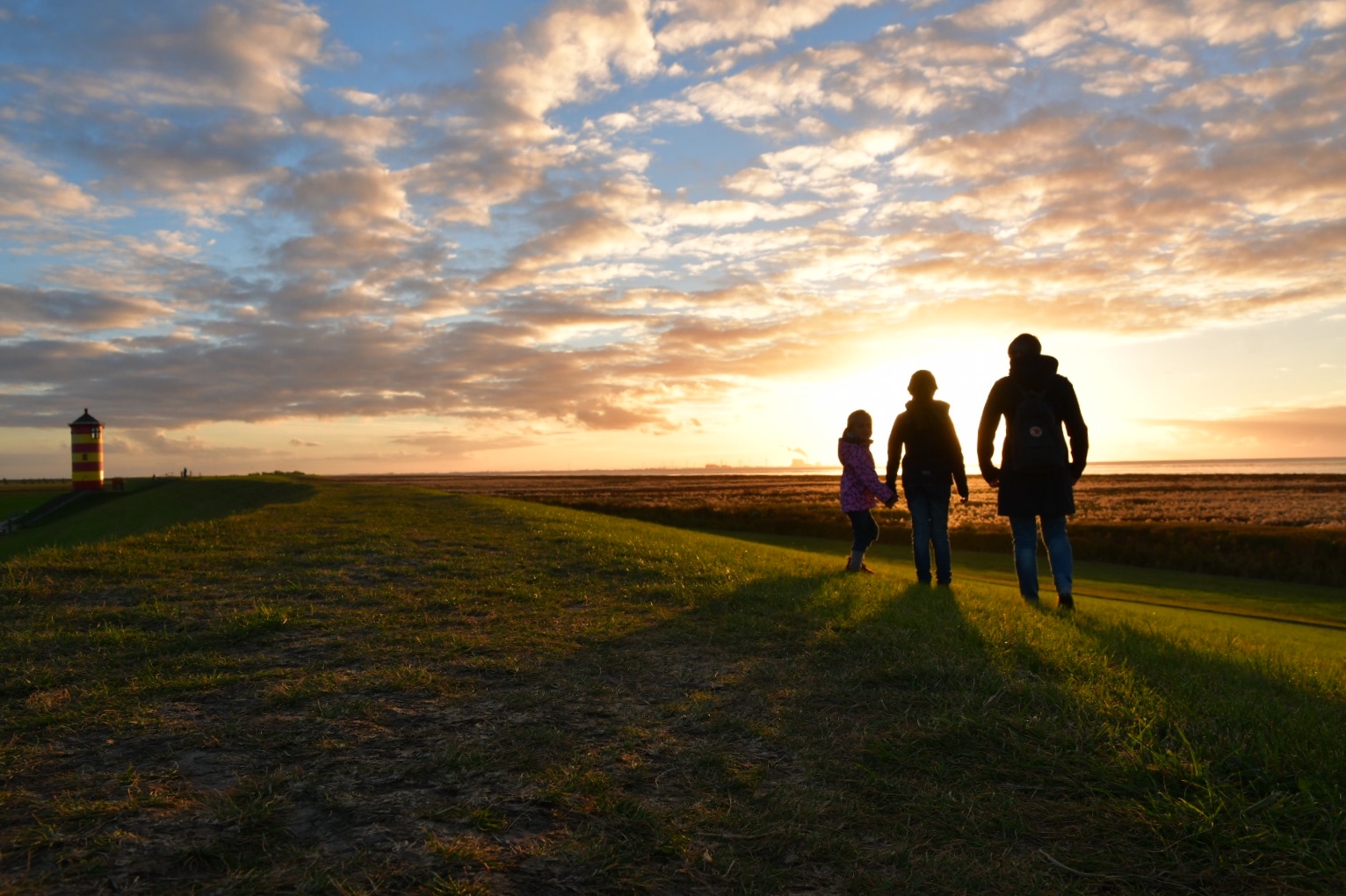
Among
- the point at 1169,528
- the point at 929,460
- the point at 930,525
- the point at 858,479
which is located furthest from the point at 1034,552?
the point at 1169,528

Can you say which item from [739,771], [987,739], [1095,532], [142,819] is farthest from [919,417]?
[1095,532]

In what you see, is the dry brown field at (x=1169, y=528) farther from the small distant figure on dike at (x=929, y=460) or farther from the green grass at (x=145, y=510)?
the small distant figure on dike at (x=929, y=460)

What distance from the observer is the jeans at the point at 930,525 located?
33.6ft

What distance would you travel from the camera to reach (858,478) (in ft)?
36.4

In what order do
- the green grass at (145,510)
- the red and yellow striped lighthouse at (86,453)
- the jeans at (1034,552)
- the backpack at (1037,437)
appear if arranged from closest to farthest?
1. the backpack at (1037,437)
2. the jeans at (1034,552)
3. the green grass at (145,510)
4. the red and yellow striped lighthouse at (86,453)

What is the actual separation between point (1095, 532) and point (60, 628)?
1124 inches

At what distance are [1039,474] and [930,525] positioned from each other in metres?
1.94

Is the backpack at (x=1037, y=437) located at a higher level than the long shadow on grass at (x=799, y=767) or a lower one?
higher

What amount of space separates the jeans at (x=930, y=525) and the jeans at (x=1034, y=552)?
3.19 ft

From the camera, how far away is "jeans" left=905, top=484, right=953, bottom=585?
1023 cm

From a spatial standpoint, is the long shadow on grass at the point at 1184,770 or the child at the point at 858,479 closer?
the long shadow on grass at the point at 1184,770

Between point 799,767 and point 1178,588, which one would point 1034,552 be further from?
point 1178,588

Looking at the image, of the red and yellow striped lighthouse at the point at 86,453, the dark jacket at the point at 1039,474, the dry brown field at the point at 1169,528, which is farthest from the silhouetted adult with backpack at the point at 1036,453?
the red and yellow striped lighthouse at the point at 86,453

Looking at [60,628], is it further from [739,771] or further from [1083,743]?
[1083,743]
